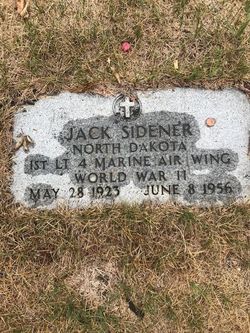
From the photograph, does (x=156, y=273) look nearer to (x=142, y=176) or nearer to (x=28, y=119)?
(x=142, y=176)

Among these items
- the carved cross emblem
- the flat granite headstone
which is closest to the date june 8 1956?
the flat granite headstone

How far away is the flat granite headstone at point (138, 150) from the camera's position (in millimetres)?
2971

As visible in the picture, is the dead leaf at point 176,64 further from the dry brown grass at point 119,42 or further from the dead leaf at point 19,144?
the dead leaf at point 19,144

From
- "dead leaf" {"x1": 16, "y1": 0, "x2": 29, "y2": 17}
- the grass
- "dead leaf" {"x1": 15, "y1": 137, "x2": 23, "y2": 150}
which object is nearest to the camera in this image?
the grass

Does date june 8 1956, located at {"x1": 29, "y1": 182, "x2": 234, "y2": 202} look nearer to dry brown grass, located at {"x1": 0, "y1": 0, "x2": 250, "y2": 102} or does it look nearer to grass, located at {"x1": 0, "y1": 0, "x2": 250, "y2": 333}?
grass, located at {"x1": 0, "y1": 0, "x2": 250, "y2": 333}

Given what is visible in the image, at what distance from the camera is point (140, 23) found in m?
3.18

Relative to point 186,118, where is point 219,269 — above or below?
below

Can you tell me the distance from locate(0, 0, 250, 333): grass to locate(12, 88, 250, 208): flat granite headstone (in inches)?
2.9

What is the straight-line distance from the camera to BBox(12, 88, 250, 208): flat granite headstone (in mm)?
2971

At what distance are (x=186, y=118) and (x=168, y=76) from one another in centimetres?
28

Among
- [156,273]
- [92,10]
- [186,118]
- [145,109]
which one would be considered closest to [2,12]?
[92,10]

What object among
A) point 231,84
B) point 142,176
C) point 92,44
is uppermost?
point 92,44

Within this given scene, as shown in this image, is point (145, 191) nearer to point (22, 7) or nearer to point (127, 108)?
point (127, 108)

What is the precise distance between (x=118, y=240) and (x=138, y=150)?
1.70 ft
